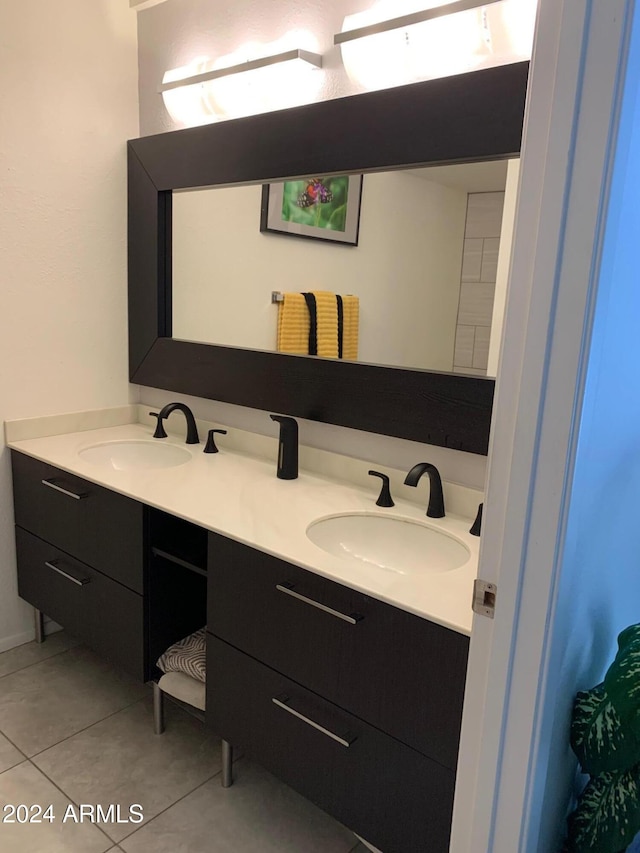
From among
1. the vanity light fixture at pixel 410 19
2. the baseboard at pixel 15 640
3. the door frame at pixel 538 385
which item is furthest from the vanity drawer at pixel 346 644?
the vanity light fixture at pixel 410 19

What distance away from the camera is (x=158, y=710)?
1862 millimetres

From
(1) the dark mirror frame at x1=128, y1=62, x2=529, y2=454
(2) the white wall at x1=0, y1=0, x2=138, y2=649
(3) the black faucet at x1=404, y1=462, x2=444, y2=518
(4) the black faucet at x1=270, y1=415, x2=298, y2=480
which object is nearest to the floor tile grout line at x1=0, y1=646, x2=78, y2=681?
(2) the white wall at x1=0, y1=0, x2=138, y2=649

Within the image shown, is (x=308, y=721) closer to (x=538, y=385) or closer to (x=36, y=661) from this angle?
(x=538, y=385)

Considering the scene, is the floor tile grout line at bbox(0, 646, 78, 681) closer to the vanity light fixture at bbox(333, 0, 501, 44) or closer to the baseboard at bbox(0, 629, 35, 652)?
the baseboard at bbox(0, 629, 35, 652)

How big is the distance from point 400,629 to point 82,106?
195cm

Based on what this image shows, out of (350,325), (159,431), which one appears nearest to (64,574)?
(159,431)

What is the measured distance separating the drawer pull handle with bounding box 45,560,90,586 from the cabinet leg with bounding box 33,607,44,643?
33 cm

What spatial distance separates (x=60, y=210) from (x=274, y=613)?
5.06 feet

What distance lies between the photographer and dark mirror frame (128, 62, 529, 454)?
4.73 ft

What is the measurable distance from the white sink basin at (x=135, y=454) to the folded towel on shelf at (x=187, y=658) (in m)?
0.58

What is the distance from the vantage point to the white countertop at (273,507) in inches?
46.9

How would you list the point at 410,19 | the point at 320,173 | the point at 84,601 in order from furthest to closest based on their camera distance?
the point at 84,601 < the point at 320,173 < the point at 410,19

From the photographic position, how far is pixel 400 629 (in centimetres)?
116

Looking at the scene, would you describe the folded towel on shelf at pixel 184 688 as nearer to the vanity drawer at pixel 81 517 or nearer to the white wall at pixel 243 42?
Result: the vanity drawer at pixel 81 517
